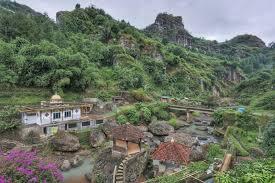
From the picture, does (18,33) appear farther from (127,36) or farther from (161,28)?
(161,28)

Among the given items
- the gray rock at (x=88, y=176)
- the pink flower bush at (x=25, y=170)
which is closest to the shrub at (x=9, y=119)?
the gray rock at (x=88, y=176)

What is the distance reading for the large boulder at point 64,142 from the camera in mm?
33906

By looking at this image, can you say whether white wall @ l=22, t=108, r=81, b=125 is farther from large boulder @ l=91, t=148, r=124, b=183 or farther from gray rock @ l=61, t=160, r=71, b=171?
large boulder @ l=91, t=148, r=124, b=183

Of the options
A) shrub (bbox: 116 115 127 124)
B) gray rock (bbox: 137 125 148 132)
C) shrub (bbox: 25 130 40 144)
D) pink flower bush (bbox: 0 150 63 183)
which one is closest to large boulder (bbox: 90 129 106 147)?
shrub (bbox: 116 115 127 124)

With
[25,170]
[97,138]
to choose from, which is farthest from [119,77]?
[25,170]

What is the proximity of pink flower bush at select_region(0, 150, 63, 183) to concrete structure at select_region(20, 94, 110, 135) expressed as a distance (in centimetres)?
2018

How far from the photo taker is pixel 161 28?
505 ft

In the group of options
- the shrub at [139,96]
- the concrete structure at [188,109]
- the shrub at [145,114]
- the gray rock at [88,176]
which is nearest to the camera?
the gray rock at [88,176]

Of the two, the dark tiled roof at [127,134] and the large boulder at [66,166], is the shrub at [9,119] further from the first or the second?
the dark tiled roof at [127,134]

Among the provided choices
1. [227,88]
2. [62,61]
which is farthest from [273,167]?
[227,88]

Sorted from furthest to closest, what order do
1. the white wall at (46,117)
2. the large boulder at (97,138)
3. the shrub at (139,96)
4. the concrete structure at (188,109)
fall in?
the shrub at (139,96) → the concrete structure at (188,109) → the white wall at (46,117) → the large boulder at (97,138)

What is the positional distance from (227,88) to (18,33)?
289 ft

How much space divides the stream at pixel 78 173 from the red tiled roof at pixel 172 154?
897 cm

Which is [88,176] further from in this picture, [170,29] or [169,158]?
[170,29]
